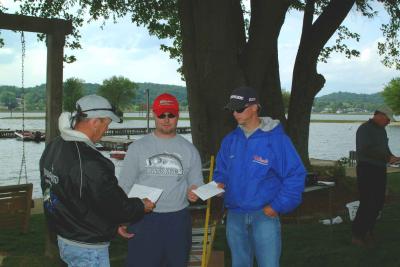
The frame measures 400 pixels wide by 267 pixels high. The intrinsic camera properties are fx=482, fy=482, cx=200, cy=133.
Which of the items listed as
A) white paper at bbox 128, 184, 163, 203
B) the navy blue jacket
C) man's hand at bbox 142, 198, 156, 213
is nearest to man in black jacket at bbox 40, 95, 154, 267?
man's hand at bbox 142, 198, 156, 213

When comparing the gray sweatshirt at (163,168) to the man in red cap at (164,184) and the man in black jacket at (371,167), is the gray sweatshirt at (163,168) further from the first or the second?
the man in black jacket at (371,167)

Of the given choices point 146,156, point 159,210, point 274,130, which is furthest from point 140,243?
point 274,130

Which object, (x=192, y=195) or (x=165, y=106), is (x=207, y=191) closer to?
(x=192, y=195)

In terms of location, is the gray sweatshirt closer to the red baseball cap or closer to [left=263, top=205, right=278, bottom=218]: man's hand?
the red baseball cap

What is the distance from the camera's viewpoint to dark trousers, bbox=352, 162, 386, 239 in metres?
7.46

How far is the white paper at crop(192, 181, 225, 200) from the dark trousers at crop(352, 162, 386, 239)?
13.1ft

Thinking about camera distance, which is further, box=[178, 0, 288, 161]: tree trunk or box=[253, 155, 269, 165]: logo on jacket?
box=[178, 0, 288, 161]: tree trunk

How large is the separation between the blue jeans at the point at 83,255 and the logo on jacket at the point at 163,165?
0.98 m

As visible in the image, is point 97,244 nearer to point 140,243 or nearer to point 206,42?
point 140,243

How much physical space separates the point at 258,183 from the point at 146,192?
96cm

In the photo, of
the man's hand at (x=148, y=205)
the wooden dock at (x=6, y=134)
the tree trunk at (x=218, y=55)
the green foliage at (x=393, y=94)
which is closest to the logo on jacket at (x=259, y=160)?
the man's hand at (x=148, y=205)

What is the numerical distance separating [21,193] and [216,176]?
234 inches

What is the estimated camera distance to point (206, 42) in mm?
11047

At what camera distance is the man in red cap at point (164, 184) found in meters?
4.06
